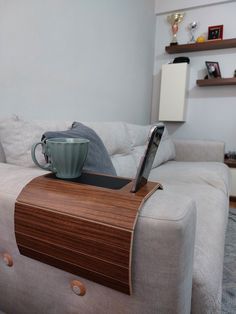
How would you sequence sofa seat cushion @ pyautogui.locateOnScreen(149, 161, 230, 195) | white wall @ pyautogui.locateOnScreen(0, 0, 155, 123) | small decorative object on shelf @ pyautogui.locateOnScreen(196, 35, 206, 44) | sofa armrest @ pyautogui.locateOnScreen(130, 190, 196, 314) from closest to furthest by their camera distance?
sofa armrest @ pyautogui.locateOnScreen(130, 190, 196, 314), white wall @ pyautogui.locateOnScreen(0, 0, 155, 123), sofa seat cushion @ pyautogui.locateOnScreen(149, 161, 230, 195), small decorative object on shelf @ pyautogui.locateOnScreen(196, 35, 206, 44)

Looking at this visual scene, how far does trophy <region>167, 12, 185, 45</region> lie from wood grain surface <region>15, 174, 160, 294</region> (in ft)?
9.22

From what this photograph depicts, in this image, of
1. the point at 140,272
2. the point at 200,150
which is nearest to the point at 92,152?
the point at 140,272

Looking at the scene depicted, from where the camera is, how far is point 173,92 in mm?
2789

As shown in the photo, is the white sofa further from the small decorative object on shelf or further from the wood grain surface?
the small decorative object on shelf

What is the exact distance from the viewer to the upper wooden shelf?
8.32 ft

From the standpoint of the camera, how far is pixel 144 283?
0.48 meters

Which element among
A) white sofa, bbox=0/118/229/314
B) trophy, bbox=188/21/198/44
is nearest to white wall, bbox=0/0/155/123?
white sofa, bbox=0/118/229/314

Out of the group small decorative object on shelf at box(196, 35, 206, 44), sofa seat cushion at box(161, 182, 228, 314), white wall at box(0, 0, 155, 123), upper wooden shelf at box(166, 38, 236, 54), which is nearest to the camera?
sofa seat cushion at box(161, 182, 228, 314)

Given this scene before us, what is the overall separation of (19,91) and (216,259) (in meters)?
1.18

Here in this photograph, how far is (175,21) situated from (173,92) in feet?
2.91

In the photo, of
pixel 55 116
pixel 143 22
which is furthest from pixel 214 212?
pixel 143 22

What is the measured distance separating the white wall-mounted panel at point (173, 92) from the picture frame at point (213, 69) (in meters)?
0.25

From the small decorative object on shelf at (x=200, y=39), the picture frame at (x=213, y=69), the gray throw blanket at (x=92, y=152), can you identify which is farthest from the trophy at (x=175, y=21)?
the gray throw blanket at (x=92, y=152)

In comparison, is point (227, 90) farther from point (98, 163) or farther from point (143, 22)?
point (98, 163)
